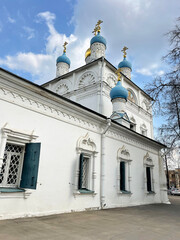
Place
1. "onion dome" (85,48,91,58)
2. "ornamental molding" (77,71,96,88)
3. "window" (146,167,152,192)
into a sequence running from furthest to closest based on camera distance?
"onion dome" (85,48,91,58)
"ornamental molding" (77,71,96,88)
"window" (146,167,152,192)

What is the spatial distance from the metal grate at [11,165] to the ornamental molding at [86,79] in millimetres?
8465

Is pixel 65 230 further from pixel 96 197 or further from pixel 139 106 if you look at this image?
pixel 139 106

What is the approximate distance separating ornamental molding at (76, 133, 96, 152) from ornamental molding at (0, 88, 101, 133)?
453mm

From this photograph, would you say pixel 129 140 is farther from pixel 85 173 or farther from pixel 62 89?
pixel 62 89

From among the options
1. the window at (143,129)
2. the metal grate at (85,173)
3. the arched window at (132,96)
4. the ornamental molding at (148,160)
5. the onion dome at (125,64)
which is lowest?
the metal grate at (85,173)

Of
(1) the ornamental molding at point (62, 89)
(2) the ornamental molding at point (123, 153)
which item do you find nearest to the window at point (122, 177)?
(2) the ornamental molding at point (123, 153)

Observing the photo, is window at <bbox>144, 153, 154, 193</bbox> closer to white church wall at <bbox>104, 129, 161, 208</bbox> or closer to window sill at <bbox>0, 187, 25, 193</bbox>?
white church wall at <bbox>104, 129, 161, 208</bbox>

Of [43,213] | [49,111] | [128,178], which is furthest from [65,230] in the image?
[128,178]

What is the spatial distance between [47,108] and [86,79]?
25.7 feet

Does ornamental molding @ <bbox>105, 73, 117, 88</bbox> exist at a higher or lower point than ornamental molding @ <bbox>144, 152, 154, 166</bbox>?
higher

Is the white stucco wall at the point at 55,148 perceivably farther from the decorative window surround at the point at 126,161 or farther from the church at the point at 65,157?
the decorative window surround at the point at 126,161

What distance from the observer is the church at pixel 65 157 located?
4879mm

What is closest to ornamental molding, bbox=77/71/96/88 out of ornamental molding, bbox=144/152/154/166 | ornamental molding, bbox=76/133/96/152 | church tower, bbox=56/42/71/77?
church tower, bbox=56/42/71/77

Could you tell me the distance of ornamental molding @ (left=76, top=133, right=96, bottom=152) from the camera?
6.69 metres
